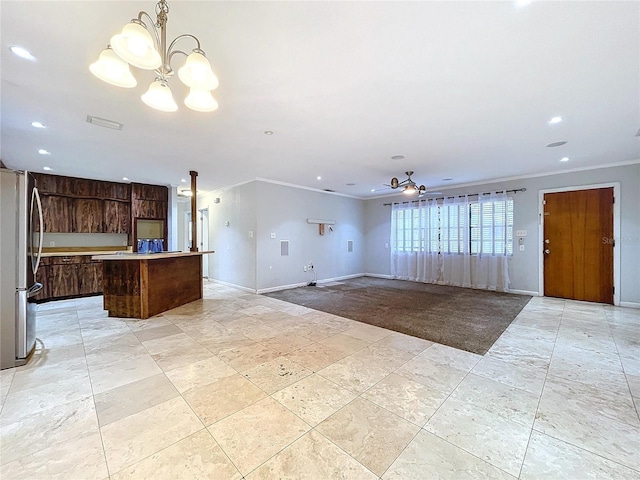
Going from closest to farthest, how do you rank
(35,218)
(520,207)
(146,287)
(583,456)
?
(583,456) < (35,218) < (146,287) < (520,207)

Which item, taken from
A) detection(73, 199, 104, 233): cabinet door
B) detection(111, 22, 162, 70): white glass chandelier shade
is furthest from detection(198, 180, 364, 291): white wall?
detection(111, 22, 162, 70): white glass chandelier shade

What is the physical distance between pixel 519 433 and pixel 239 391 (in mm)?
2029

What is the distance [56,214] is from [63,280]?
4.88ft

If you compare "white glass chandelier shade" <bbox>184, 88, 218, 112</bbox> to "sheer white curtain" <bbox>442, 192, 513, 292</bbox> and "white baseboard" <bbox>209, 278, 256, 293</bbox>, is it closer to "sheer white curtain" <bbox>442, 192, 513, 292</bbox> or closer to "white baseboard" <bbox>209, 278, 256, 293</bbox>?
"white baseboard" <bbox>209, 278, 256, 293</bbox>

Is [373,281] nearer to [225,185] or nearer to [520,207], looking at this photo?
[520,207]

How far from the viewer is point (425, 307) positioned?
4.76m

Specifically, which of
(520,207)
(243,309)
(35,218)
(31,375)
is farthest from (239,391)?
(520,207)

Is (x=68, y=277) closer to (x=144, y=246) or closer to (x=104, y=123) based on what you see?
(x=144, y=246)

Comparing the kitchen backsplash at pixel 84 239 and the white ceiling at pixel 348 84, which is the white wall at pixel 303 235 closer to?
the white ceiling at pixel 348 84

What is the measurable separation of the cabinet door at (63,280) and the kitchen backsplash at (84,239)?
87cm

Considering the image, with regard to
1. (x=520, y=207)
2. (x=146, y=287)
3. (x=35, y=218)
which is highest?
(x=520, y=207)

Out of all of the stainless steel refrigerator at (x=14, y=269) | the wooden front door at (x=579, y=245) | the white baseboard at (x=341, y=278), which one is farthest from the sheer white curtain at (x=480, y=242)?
the stainless steel refrigerator at (x=14, y=269)

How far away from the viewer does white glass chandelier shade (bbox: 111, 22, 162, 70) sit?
1406 millimetres

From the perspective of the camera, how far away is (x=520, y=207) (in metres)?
5.95
